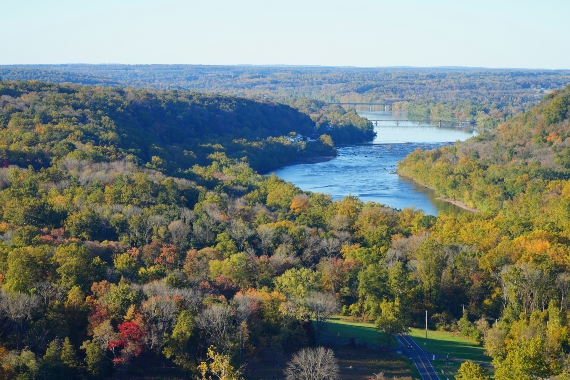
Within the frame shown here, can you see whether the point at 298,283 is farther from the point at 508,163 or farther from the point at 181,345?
the point at 508,163

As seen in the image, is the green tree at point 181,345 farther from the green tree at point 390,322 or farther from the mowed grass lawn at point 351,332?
the green tree at point 390,322

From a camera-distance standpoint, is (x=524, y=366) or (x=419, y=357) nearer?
(x=524, y=366)

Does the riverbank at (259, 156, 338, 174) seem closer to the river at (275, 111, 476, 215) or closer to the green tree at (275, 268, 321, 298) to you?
the river at (275, 111, 476, 215)

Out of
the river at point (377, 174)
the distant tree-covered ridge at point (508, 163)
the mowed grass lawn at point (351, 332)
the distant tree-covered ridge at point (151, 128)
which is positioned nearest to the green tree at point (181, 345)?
the mowed grass lawn at point (351, 332)

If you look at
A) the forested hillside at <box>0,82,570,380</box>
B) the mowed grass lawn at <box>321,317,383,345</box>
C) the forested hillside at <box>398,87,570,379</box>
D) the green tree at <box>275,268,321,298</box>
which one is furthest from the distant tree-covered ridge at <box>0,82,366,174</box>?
the mowed grass lawn at <box>321,317,383,345</box>

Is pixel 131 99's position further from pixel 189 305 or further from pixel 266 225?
pixel 189 305

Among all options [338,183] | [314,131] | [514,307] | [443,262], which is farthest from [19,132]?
[314,131]

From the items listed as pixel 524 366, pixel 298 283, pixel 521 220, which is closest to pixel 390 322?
pixel 298 283
